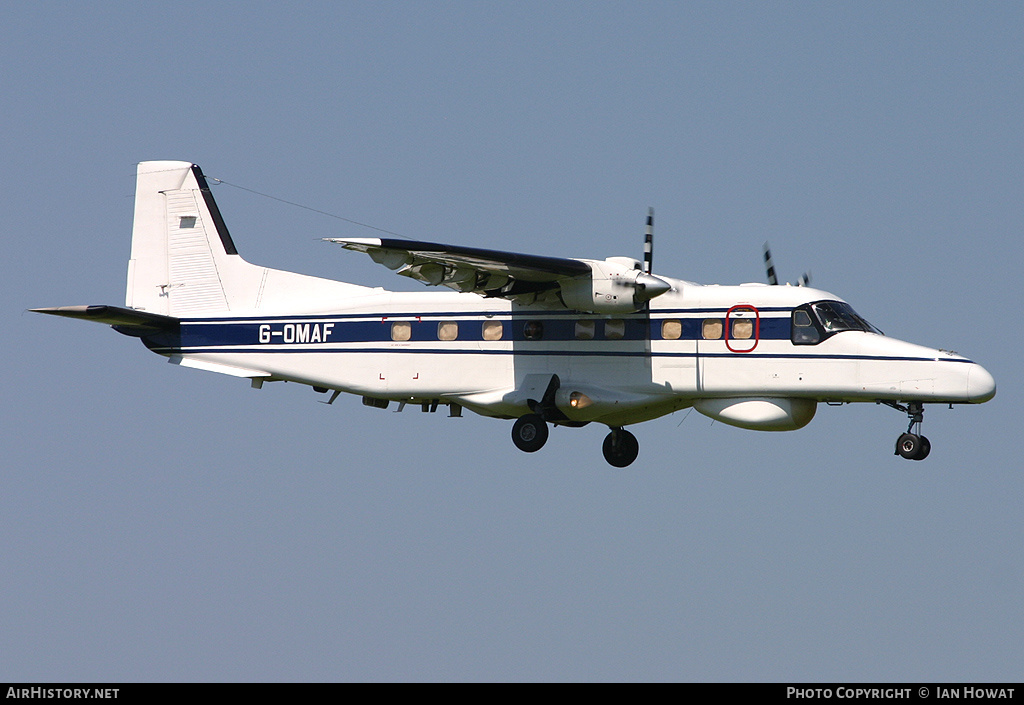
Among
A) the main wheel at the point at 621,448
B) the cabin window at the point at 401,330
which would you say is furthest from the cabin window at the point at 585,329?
the cabin window at the point at 401,330

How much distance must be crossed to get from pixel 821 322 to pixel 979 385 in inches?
86.8

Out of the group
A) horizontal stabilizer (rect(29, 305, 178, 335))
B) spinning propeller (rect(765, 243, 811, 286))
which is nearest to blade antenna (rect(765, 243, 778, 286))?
spinning propeller (rect(765, 243, 811, 286))

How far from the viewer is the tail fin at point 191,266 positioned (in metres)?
22.3

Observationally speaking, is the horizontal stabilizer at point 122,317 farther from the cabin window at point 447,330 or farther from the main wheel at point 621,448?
the main wheel at point 621,448

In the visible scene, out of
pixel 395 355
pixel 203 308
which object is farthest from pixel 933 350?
pixel 203 308

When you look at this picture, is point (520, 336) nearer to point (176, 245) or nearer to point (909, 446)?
point (909, 446)

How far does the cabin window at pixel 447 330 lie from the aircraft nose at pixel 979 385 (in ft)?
23.9

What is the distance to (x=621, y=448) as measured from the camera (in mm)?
21547

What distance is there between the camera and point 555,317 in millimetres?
20328

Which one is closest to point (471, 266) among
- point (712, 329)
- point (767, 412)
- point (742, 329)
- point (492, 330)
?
point (492, 330)

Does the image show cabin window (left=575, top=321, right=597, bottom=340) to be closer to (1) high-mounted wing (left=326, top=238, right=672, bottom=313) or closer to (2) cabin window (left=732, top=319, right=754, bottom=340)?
(1) high-mounted wing (left=326, top=238, right=672, bottom=313)

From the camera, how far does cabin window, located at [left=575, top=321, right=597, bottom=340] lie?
2016 cm

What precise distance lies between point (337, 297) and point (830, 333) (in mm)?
7658
